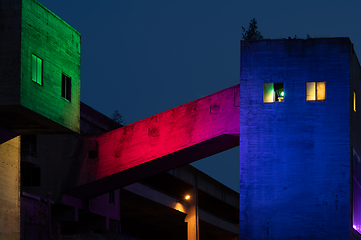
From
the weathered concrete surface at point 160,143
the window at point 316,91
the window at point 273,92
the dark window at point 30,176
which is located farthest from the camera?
the dark window at point 30,176

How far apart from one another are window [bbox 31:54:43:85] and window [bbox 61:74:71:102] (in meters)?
2.18

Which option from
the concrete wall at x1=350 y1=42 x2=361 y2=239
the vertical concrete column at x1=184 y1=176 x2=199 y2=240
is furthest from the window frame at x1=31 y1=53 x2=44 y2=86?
the vertical concrete column at x1=184 y1=176 x2=199 y2=240

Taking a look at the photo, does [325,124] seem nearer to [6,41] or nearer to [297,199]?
[297,199]

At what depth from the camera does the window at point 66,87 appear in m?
31.5

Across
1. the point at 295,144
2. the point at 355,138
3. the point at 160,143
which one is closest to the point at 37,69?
the point at 160,143

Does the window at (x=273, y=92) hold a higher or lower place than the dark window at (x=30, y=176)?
higher

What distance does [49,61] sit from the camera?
30.1m

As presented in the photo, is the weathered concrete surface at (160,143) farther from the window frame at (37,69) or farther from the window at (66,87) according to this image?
the window frame at (37,69)

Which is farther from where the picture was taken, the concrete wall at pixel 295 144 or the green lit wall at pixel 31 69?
the concrete wall at pixel 295 144

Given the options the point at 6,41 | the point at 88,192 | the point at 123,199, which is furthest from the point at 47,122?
the point at 123,199

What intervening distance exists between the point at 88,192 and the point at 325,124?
1543 cm

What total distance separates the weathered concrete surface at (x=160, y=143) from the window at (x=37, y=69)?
352 inches

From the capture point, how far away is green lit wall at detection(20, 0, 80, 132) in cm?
2798

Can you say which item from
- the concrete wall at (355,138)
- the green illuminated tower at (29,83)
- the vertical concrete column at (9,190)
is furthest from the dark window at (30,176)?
the concrete wall at (355,138)
